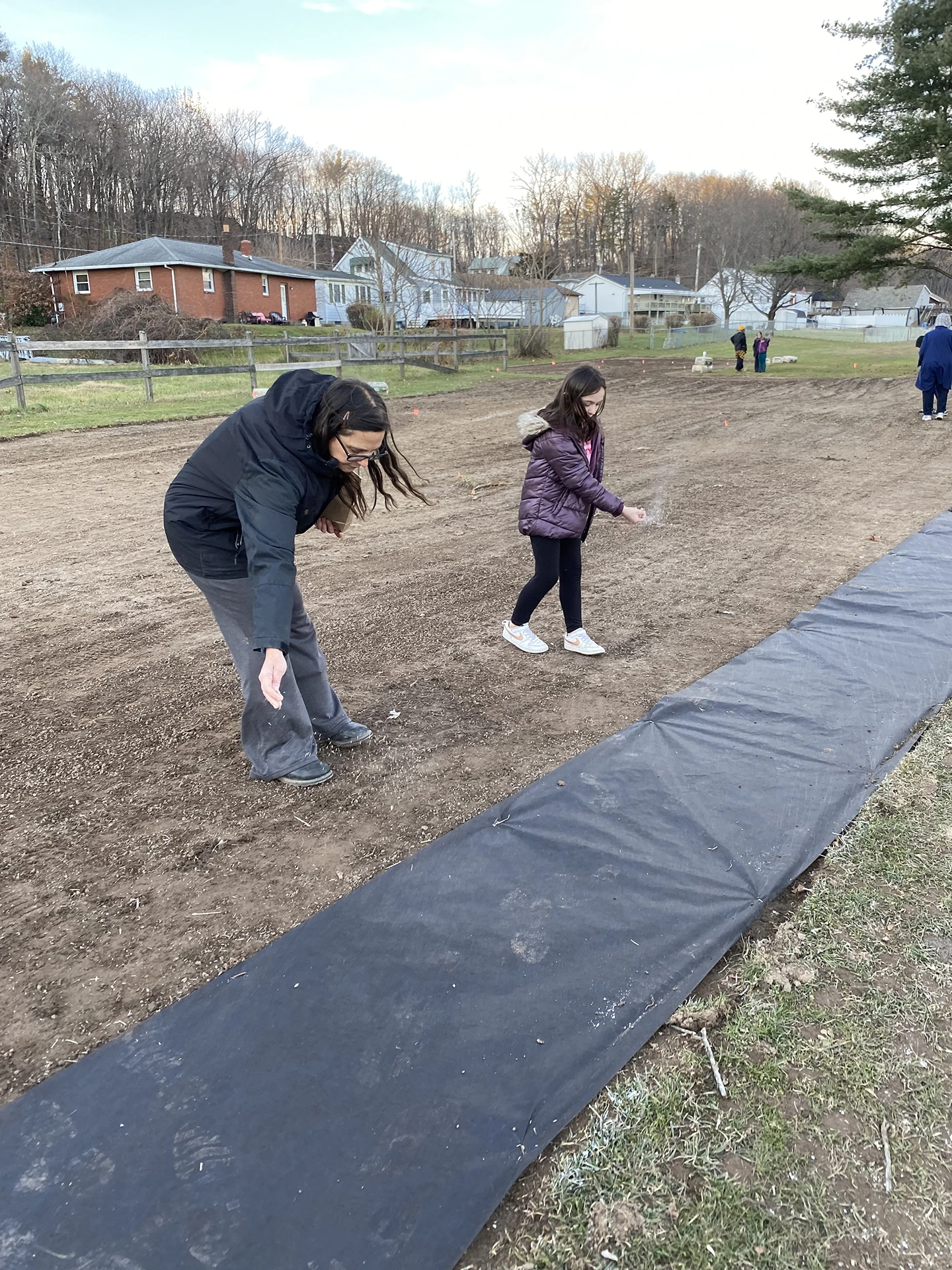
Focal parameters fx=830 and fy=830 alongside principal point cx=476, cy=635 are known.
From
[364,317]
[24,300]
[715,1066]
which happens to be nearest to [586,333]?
[364,317]

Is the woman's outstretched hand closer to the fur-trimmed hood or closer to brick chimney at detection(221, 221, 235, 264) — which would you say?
the fur-trimmed hood

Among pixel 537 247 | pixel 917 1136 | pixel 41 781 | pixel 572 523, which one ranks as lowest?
pixel 917 1136

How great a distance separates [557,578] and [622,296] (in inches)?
2519

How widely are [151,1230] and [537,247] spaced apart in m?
52.2

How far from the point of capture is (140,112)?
61812 millimetres

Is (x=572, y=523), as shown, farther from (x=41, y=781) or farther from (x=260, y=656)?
(x=41, y=781)

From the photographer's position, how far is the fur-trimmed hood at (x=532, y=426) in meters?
4.17

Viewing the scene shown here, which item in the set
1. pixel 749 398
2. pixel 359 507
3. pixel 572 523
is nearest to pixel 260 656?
pixel 359 507

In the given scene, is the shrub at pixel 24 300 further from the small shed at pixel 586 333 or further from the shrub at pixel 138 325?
the small shed at pixel 586 333

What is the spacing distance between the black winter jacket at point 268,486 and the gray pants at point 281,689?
0.34m

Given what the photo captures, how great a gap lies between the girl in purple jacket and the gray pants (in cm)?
147

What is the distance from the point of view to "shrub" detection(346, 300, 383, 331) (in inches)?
1468

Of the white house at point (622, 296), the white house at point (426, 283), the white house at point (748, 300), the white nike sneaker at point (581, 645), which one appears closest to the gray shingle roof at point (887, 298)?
the white house at point (748, 300)

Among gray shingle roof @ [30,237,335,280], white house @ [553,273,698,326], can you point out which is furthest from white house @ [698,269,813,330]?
gray shingle roof @ [30,237,335,280]
